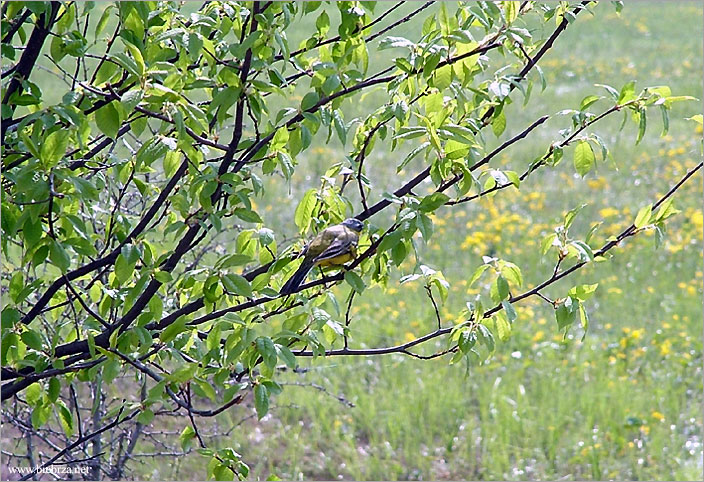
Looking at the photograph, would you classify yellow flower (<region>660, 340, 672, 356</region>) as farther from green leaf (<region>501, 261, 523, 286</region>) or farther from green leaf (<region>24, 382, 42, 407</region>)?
green leaf (<region>24, 382, 42, 407</region>)

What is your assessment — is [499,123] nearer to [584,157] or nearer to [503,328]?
[584,157]

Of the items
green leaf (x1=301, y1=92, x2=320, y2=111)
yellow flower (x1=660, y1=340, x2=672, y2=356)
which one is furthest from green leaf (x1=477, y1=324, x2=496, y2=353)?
yellow flower (x1=660, y1=340, x2=672, y2=356)

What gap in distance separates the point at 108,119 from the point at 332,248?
25.2 inches

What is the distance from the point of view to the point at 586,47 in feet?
58.3

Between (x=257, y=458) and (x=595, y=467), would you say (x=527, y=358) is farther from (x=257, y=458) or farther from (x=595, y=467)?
(x=257, y=458)

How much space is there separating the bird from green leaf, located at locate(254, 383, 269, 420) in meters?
0.27

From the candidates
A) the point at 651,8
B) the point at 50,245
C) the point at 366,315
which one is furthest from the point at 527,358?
the point at 651,8

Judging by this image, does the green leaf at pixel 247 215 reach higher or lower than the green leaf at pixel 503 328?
higher

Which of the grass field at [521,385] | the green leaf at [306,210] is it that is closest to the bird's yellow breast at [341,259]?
the green leaf at [306,210]

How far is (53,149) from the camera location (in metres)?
1.71

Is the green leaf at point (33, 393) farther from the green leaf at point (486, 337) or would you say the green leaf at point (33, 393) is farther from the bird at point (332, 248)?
the green leaf at point (486, 337)

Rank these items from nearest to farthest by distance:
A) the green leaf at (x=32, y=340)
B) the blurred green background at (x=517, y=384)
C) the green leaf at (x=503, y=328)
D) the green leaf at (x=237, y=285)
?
1. the green leaf at (x=237, y=285)
2. the green leaf at (x=32, y=340)
3. the green leaf at (x=503, y=328)
4. the blurred green background at (x=517, y=384)

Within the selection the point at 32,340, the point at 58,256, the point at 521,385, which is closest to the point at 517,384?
the point at 521,385

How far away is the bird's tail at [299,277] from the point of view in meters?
2.18
